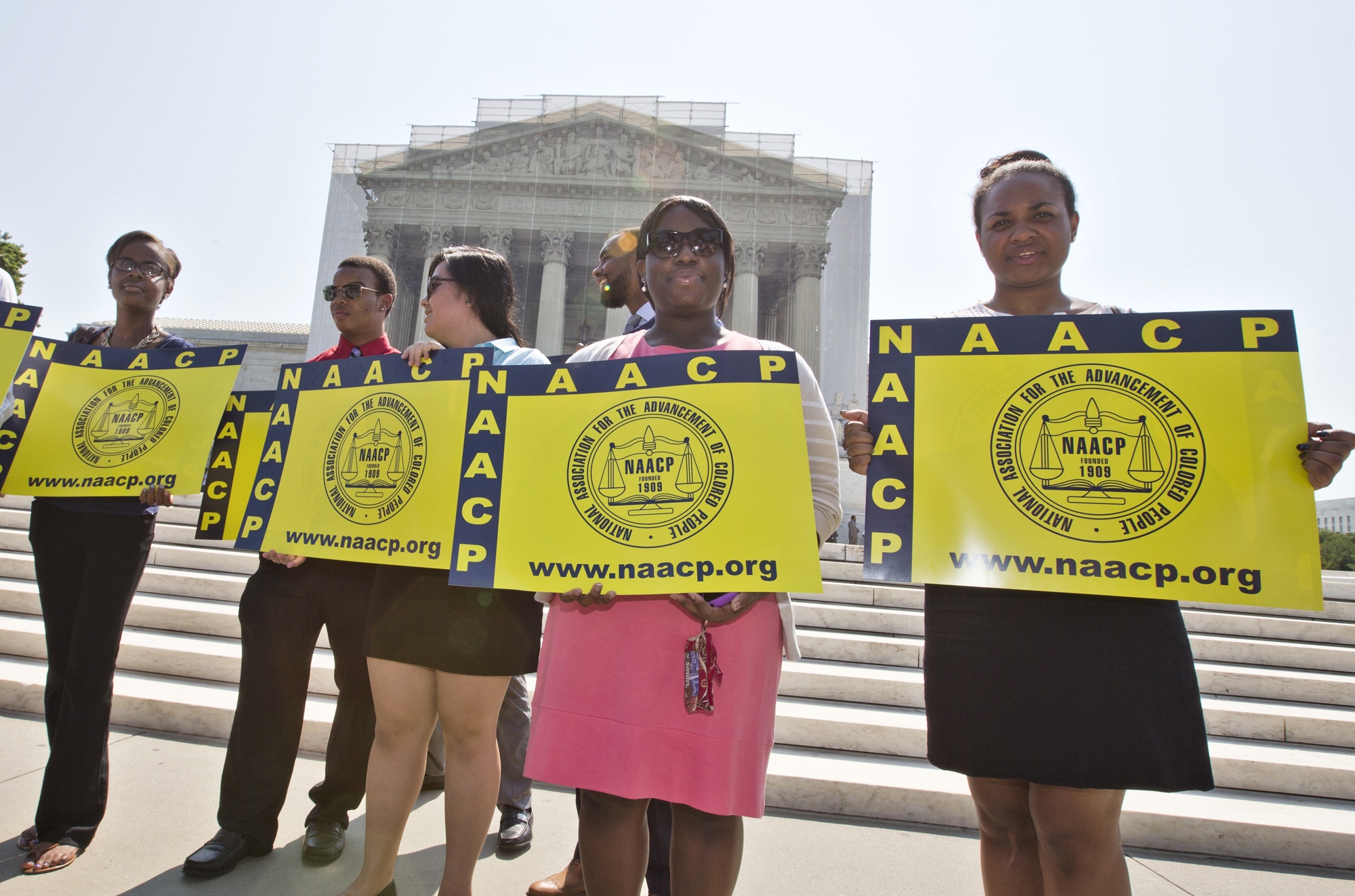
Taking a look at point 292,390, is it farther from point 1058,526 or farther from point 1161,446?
point 1161,446

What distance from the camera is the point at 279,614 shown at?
2773 mm

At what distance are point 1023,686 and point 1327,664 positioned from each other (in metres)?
5.24

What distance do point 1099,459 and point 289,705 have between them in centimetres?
287

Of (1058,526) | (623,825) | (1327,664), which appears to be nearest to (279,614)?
(623,825)

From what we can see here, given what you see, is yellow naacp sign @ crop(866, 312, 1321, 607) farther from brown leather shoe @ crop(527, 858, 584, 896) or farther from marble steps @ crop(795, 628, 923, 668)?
marble steps @ crop(795, 628, 923, 668)

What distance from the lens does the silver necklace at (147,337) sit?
2963 millimetres

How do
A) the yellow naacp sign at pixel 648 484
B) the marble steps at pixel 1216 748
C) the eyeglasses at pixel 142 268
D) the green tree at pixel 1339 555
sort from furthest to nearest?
the green tree at pixel 1339 555 < the marble steps at pixel 1216 748 < the eyeglasses at pixel 142 268 < the yellow naacp sign at pixel 648 484

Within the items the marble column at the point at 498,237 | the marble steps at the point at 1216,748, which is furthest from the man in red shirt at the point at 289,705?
the marble column at the point at 498,237

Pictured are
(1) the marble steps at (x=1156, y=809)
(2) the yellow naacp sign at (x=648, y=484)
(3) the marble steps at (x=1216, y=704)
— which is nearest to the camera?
(2) the yellow naacp sign at (x=648, y=484)

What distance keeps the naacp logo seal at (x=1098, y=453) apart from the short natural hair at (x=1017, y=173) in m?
0.58

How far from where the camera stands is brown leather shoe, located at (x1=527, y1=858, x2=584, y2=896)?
101 inches

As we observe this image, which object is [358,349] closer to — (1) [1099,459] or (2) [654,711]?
(2) [654,711]

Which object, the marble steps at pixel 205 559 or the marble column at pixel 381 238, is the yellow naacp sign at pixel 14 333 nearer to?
the marble steps at pixel 205 559

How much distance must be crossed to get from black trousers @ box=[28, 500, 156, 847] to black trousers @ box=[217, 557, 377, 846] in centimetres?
42
